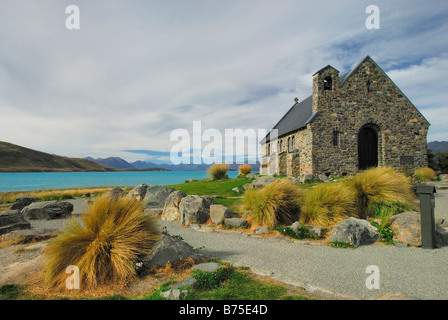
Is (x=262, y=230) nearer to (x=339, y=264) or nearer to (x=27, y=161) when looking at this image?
(x=339, y=264)

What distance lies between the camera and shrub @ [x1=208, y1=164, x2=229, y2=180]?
21047mm

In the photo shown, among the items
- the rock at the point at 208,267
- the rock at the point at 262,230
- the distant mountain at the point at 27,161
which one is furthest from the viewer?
the distant mountain at the point at 27,161

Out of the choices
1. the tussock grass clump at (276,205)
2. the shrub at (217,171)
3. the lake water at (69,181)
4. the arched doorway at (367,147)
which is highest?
the arched doorway at (367,147)

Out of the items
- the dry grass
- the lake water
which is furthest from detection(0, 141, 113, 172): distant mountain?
the dry grass

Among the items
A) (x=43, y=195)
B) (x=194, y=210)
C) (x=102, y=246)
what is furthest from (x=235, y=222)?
(x=43, y=195)

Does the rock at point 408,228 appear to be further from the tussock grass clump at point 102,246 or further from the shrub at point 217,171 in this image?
the shrub at point 217,171

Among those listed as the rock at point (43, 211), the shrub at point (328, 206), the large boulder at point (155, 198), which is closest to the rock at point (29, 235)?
the rock at point (43, 211)

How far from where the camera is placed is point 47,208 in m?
10.1

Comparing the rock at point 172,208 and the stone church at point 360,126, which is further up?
the stone church at point 360,126

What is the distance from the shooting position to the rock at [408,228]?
5.85 metres

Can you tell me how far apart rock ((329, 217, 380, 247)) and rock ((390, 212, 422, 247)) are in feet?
1.70

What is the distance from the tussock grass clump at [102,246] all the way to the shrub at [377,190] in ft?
22.1

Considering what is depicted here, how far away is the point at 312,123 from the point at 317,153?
236 centimetres

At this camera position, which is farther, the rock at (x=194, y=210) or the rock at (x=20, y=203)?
the rock at (x=20, y=203)
